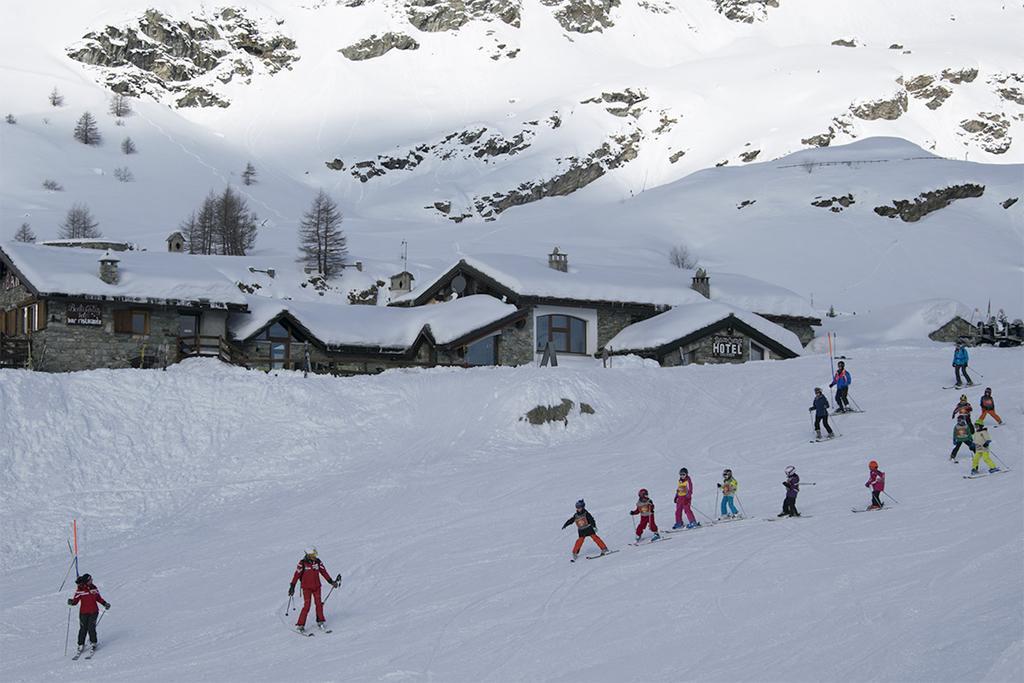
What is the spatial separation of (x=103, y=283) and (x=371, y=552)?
1892 cm

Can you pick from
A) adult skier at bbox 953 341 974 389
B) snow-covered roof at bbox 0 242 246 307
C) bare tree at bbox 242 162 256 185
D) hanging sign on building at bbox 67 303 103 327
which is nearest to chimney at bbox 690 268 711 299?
adult skier at bbox 953 341 974 389

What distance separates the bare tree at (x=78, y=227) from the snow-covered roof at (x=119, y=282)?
38.0 metres

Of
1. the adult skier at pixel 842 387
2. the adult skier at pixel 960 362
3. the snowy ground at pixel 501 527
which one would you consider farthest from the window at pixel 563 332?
the adult skier at pixel 960 362

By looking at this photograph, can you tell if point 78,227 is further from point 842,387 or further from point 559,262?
point 842,387

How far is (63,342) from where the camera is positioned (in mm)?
37156

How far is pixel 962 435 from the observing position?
2548cm

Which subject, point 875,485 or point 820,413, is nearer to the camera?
point 875,485

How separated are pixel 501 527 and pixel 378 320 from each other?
22045 millimetres

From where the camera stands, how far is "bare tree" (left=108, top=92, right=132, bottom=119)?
413ft

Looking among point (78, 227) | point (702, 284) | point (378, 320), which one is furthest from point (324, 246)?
point (378, 320)

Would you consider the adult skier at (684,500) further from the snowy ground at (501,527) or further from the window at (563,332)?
the window at (563,332)

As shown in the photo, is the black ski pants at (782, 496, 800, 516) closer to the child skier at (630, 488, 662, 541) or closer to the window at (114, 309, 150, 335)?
the child skier at (630, 488, 662, 541)

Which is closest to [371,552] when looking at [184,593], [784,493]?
[184,593]

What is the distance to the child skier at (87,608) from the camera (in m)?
18.6
